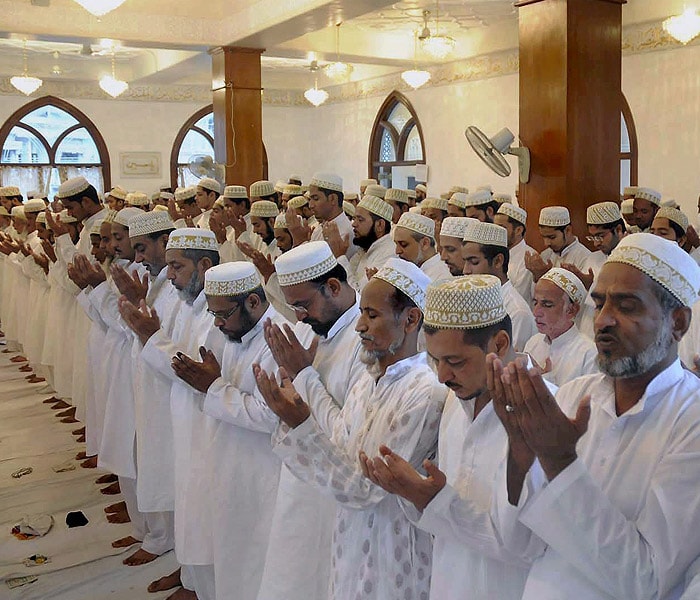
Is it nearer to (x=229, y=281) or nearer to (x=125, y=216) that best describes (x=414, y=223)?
(x=125, y=216)

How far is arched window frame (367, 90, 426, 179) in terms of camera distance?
13.3 metres

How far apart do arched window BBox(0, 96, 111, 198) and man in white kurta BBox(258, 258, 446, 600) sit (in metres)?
13.2

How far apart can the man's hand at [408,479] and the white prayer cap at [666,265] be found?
575 millimetres

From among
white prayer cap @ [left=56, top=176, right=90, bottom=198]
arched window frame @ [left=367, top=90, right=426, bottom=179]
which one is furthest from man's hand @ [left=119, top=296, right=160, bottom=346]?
arched window frame @ [left=367, top=90, right=426, bottom=179]

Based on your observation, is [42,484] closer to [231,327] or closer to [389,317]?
[231,327]

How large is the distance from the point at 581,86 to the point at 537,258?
1644 mm

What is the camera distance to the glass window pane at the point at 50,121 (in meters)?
14.3

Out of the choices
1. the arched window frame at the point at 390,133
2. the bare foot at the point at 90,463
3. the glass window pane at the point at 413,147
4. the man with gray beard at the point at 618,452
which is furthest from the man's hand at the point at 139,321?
the glass window pane at the point at 413,147

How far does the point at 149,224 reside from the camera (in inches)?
162

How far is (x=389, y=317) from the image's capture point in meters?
2.27

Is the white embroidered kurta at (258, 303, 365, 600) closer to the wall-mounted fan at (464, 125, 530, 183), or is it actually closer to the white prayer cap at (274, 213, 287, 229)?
the white prayer cap at (274, 213, 287, 229)

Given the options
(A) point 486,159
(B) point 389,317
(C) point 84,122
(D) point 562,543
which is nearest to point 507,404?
(D) point 562,543

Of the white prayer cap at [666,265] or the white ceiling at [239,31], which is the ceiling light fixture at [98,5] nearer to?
the white ceiling at [239,31]

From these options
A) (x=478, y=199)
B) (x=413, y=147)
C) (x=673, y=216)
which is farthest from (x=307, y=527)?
(x=413, y=147)
